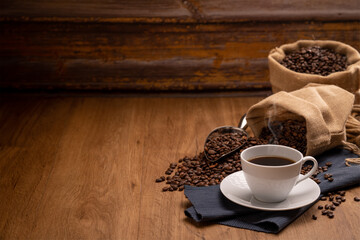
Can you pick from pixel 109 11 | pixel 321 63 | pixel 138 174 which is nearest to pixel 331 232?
pixel 138 174

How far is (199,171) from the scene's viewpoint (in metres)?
1.69

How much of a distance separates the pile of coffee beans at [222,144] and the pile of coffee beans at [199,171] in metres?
0.02

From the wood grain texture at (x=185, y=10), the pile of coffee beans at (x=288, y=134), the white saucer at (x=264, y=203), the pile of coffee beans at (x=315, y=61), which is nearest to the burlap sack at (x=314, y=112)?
the pile of coffee beans at (x=288, y=134)

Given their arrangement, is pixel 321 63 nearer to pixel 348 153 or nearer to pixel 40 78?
pixel 348 153

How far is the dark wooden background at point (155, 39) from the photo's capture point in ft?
8.36

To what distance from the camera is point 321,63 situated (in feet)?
6.61

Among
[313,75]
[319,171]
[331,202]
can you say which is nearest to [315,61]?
[313,75]

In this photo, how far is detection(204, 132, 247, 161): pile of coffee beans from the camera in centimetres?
174

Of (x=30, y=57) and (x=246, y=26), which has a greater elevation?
(x=246, y=26)

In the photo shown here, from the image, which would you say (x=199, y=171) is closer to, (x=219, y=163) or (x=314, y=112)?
(x=219, y=163)

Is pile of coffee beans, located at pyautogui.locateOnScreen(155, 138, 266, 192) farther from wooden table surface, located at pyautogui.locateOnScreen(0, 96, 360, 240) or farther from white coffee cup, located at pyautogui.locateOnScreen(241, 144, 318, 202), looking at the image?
white coffee cup, located at pyautogui.locateOnScreen(241, 144, 318, 202)

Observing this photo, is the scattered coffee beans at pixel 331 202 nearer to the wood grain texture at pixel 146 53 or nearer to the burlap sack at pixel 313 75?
the burlap sack at pixel 313 75

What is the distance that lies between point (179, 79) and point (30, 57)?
0.84 m

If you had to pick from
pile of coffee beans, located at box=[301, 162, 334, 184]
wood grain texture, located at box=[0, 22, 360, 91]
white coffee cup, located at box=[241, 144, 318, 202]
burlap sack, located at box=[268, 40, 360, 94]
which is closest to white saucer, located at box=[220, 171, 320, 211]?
white coffee cup, located at box=[241, 144, 318, 202]
